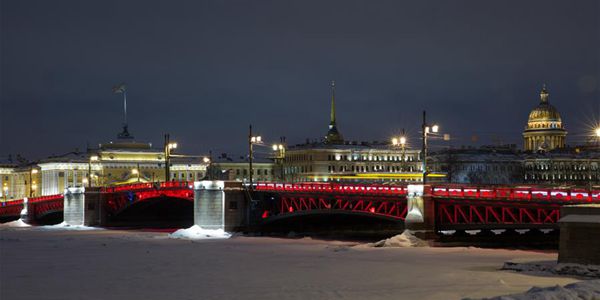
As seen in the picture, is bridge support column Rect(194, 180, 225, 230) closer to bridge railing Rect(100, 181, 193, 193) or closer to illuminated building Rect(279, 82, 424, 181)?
bridge railing Rect(100, 181, 193, 193)

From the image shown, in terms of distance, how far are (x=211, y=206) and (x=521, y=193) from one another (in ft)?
105

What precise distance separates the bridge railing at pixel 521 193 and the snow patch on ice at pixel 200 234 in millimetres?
22155

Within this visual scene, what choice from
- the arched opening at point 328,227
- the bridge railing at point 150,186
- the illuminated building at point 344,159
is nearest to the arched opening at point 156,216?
the bridge railing at point 150,186

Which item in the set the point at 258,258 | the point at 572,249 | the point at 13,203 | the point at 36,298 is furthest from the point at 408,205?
the point at 13,203

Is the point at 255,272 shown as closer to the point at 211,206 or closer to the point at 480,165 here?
the point at 211,206

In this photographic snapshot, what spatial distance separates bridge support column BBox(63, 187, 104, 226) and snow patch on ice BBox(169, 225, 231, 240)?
22.9 metres

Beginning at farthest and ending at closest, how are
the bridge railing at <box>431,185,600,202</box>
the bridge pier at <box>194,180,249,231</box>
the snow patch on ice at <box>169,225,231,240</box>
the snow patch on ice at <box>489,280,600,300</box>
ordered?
the bridge pier at <box>194,180,249,231</box>
the snow patch on ice at <box>169,225,231,240</box>
the bridge railing at <box>431,185,600,202</box>
the snow patch on ice at <box>489,280,600,300</box>

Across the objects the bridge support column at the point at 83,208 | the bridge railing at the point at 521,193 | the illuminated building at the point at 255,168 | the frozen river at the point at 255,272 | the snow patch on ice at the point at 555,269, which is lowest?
the frozen river at the point at 255,272

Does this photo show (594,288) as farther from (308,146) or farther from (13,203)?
(308,146)

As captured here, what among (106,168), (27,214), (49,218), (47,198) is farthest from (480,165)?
(27,214)

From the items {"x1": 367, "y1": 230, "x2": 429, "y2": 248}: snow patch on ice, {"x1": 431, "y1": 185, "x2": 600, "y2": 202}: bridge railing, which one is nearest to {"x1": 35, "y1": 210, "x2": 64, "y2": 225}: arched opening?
{"x1": 367, "y1": 230, "x2": 429, "y2": 248}: snow patch on ice

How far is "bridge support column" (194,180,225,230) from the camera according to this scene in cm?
7469

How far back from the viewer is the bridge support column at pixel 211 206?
245 ft

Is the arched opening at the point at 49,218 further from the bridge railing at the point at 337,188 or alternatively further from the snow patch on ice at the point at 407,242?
the snow patch on ice at the point at 407,242
